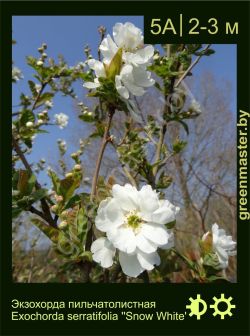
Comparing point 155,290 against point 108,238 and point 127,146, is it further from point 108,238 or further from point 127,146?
point 127,146

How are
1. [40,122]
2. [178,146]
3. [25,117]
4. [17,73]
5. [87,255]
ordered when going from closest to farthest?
[87,255] < [25,117] < [178,146] < [40,122] < [17,73]

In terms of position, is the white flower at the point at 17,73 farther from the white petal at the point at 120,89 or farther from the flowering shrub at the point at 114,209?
the white petal at the point at 120,89

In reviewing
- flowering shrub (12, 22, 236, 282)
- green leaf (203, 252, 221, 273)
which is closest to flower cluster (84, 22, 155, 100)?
flowering shrub (12, 22, 236, 282)

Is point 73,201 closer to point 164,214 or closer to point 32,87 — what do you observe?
point 164,214

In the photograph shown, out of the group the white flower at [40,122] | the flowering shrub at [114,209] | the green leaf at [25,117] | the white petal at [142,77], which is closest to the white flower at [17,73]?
the white flower at [40,122]

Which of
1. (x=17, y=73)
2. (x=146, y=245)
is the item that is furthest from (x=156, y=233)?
(x=17, y=73)

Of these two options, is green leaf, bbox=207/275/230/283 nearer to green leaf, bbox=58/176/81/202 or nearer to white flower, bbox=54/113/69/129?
green leaf, bbox=58/176/81/202
